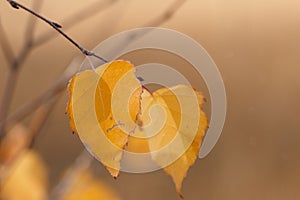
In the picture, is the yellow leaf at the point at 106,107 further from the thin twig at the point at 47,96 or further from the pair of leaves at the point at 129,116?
the thin twig at the point at 47,96

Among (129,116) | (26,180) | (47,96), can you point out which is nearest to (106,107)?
(129,116)

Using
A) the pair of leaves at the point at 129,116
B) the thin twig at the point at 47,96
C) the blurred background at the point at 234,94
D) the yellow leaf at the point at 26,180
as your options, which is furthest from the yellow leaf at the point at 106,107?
the blurred background at the point at 234,94

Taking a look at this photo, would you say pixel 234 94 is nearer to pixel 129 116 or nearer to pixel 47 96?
pixel 47 96

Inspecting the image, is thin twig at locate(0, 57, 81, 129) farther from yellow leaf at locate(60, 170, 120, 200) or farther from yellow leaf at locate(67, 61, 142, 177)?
yellow leaf at locate(67, 61, 142, 177)

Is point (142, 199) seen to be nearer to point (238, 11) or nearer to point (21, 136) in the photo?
point (238, 11)

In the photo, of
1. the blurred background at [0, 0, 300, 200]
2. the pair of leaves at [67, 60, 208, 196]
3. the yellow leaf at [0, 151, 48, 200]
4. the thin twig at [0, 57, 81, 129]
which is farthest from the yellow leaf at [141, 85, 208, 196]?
the blurred background at [0, 0, 300, 200]

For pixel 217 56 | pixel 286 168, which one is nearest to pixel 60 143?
pixel 217 56
